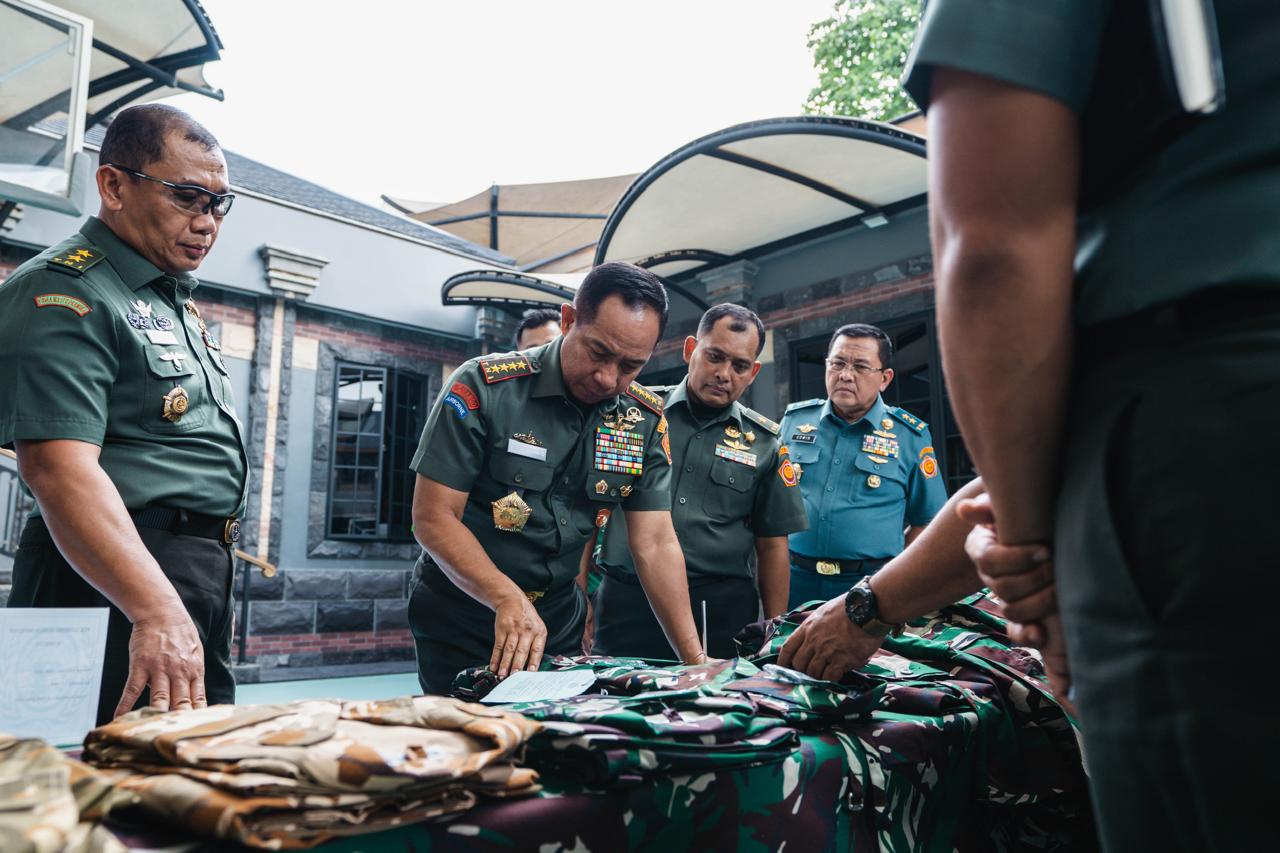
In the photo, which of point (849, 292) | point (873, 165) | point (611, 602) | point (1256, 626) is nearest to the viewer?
point (1256, 626)

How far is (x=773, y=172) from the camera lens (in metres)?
6.26

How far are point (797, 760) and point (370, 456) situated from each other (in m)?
9.09

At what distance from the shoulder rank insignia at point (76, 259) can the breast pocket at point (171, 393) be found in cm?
19

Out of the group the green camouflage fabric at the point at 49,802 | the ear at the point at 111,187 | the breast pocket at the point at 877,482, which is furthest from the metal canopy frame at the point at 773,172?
the green camouflage fabric at the point at 49,802

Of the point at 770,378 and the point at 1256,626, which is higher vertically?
the point at 770,378

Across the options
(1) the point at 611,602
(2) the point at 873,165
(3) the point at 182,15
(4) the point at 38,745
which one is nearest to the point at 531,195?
(3) the point at 182,15

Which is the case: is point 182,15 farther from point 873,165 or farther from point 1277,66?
point 1277,66

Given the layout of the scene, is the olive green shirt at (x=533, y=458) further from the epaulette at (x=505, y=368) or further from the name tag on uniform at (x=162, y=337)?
the name tag on uniform at (x=162, y=337)

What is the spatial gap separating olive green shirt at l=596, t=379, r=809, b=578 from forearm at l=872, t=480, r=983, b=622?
1.99 metres

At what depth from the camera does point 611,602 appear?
11.2 feet

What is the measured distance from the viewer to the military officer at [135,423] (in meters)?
1.57

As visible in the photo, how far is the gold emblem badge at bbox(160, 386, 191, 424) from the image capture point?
1861 mm

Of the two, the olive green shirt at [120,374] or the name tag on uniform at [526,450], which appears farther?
the name tag on uniform at [526,450]

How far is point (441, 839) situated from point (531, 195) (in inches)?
522
